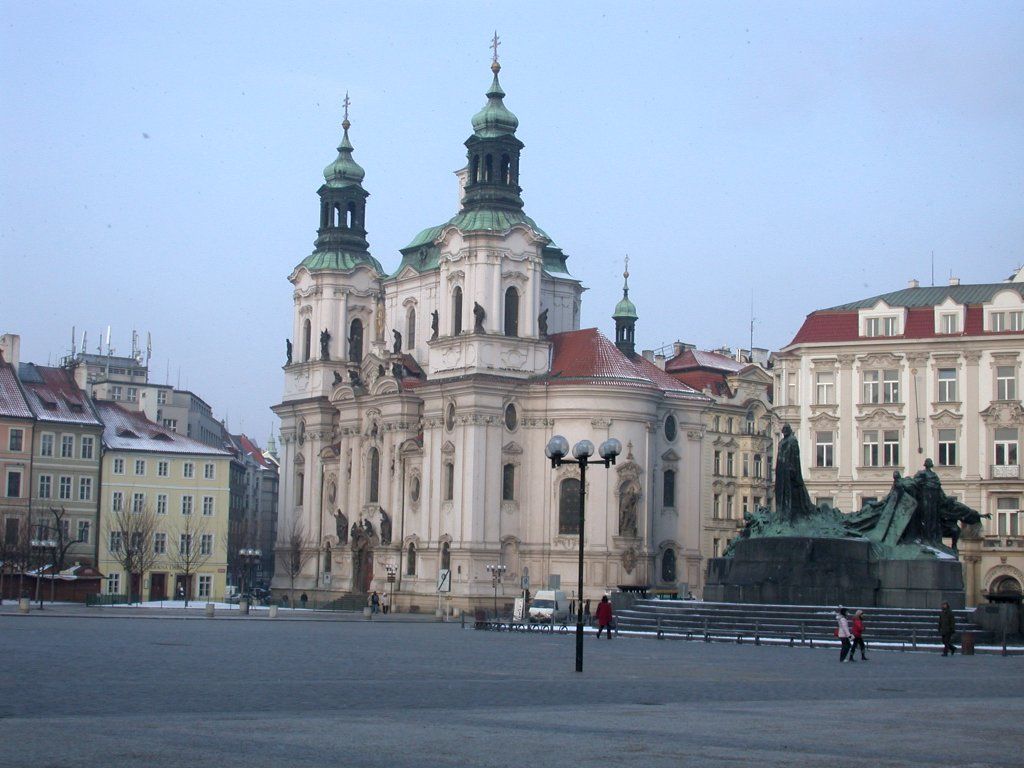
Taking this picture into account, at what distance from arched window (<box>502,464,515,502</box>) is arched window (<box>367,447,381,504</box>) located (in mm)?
10095

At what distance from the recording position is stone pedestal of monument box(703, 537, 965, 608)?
42.3m

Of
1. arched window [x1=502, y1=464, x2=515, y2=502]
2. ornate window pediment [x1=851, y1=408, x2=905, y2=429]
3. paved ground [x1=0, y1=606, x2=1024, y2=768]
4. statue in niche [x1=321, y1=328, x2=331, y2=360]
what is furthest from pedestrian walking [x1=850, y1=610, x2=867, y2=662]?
statue in niche [x1=321, y1=328, x2=331, y2=360]

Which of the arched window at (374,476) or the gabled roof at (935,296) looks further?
the arched window at (374,476)

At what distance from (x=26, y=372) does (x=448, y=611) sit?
110 feet

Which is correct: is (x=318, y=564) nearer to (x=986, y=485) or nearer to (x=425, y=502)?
(x=425, y=502)

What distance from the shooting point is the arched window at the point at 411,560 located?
291ft

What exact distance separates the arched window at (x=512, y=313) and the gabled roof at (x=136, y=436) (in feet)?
72.7

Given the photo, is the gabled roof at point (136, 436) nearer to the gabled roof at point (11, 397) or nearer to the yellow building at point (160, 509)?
the yellow building at point (160, 509)

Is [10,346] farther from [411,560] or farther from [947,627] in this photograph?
[947,627]

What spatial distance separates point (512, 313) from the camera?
87750 mm

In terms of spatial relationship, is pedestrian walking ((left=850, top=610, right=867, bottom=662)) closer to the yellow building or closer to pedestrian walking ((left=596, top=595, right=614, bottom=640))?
pedestrian walking ((left=596, top=595, right=614, bottom=640))

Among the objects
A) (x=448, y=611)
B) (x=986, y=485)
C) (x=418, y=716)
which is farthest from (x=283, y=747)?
(x=448, y=611)

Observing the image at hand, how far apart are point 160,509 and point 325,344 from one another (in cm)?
1504

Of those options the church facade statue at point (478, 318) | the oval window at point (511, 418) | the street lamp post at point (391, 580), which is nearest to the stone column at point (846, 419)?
the oval window at point (511, 418)
